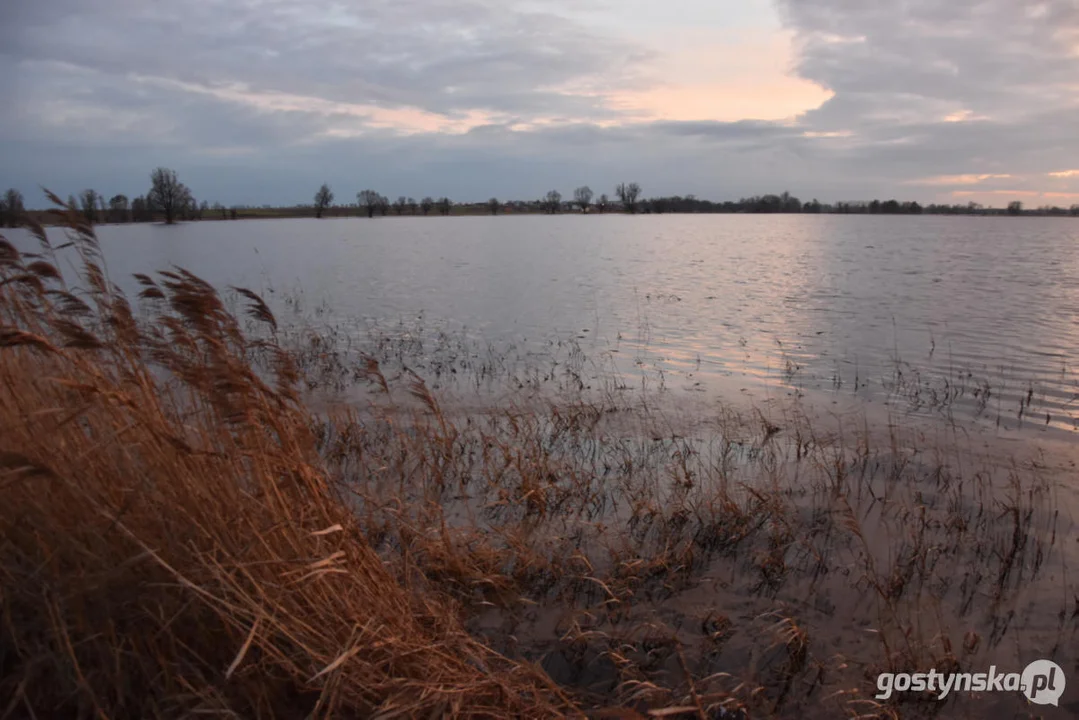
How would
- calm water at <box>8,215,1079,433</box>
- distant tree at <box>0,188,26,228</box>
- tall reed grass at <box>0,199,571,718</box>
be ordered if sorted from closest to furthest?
tall reed grass at <box>0,199,571,718</box> → distant tree at <box>0,188,26,228</box> → calm water at <box>8,215,1079,433</box>

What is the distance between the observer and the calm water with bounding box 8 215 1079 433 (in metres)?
11.4

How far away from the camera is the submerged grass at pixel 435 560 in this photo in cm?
296

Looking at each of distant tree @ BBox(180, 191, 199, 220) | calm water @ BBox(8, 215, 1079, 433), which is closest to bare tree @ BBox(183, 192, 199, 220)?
distant tree @ BBox(180, 191, 199, 220)

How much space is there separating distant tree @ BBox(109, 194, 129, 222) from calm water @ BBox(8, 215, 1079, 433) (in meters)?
50.0

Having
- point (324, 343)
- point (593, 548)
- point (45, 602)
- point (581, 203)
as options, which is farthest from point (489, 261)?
point (581, 203)

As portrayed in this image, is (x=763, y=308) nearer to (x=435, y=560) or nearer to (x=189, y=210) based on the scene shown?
(x=435, y=560)

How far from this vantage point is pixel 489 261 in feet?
112

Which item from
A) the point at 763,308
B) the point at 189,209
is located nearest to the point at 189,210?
the point at 189,209

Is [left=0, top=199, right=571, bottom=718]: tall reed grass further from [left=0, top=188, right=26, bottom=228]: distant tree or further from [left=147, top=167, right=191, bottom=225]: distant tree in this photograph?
[left=147, top=167, right=191, bottom=225]: distant tree

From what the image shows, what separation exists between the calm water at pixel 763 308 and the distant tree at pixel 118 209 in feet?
164

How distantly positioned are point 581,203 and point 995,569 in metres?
168

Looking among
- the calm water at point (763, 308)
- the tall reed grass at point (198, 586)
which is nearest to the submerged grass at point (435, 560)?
the tall reed grass at point (198, 586)

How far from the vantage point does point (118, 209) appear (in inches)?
3194

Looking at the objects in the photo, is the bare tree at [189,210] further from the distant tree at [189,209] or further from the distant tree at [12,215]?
the distant tree at [12,215]
